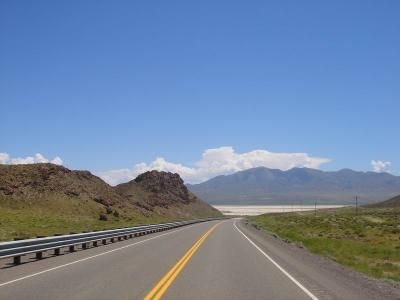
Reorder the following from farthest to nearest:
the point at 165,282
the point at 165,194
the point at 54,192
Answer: the point at 165,194, the point at 54,192, the point at 165,282

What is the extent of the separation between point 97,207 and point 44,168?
14148 mm

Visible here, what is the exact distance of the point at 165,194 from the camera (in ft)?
558

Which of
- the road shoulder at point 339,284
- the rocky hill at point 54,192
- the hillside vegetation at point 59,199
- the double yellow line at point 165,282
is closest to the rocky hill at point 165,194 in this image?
the hillside vegetation at point 59,199

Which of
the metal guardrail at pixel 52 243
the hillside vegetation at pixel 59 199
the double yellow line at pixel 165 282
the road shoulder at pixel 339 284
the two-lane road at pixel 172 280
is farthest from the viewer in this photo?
the hillside vegetation at pixel 59 199

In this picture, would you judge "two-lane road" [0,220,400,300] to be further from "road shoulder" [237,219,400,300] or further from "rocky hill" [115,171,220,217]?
"rocky hill" [115,171,220,217]

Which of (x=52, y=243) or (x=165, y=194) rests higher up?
(x=165, y=194)

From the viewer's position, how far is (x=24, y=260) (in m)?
20.0

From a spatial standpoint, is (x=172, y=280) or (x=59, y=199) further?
(x=59, y=199)

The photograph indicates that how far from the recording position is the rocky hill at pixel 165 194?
15700 centimetres

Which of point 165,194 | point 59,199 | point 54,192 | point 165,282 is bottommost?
point 165,282

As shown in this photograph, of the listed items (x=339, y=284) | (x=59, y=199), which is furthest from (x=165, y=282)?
(x=59, y=199)

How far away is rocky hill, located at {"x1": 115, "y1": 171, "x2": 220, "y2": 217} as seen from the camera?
515 ft

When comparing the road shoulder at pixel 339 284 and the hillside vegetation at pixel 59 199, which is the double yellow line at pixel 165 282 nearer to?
the road shoulder at pixel 339 284

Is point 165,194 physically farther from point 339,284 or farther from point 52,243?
point 339,284
